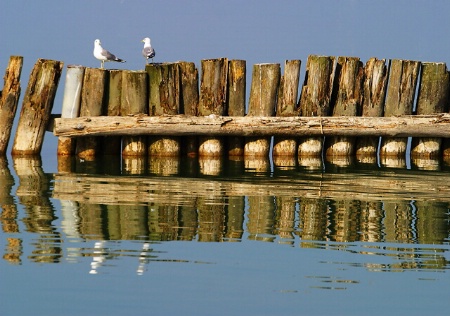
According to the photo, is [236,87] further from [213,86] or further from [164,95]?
[164,95]

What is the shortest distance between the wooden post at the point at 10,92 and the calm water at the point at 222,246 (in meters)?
5.65

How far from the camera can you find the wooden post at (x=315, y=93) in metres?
21.2

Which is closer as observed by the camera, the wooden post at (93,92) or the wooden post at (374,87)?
the wooden post at (93,92)

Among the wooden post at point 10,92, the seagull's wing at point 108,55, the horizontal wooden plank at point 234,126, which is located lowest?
the horizontal wooden plank at point 234,126

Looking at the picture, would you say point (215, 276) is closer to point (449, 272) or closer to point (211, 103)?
point (449, 272)

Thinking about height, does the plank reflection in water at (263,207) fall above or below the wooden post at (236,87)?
below

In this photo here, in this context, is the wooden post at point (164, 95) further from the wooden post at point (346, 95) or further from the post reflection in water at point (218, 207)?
the wooden post at point (346, 95)

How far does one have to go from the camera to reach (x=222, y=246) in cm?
923

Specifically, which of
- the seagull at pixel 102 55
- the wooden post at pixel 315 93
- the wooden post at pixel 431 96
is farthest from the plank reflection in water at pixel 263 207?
the seagull at pixel 102 55

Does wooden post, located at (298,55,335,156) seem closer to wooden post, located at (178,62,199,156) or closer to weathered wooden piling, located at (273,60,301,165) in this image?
weathered wooden piling, located at (273,60,301,165)

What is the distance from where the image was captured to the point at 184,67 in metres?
20.9

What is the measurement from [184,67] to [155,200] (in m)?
8.71

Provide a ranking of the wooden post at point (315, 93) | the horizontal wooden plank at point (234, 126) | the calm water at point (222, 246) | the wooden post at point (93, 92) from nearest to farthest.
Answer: the calm water at point (222, 246) < the horizontal wooden plank at point (234, 126) < the wooden post at point (93, 92) < the wooden post at point (315, 93)

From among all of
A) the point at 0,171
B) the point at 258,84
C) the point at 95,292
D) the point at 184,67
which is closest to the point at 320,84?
the point at 258,84
